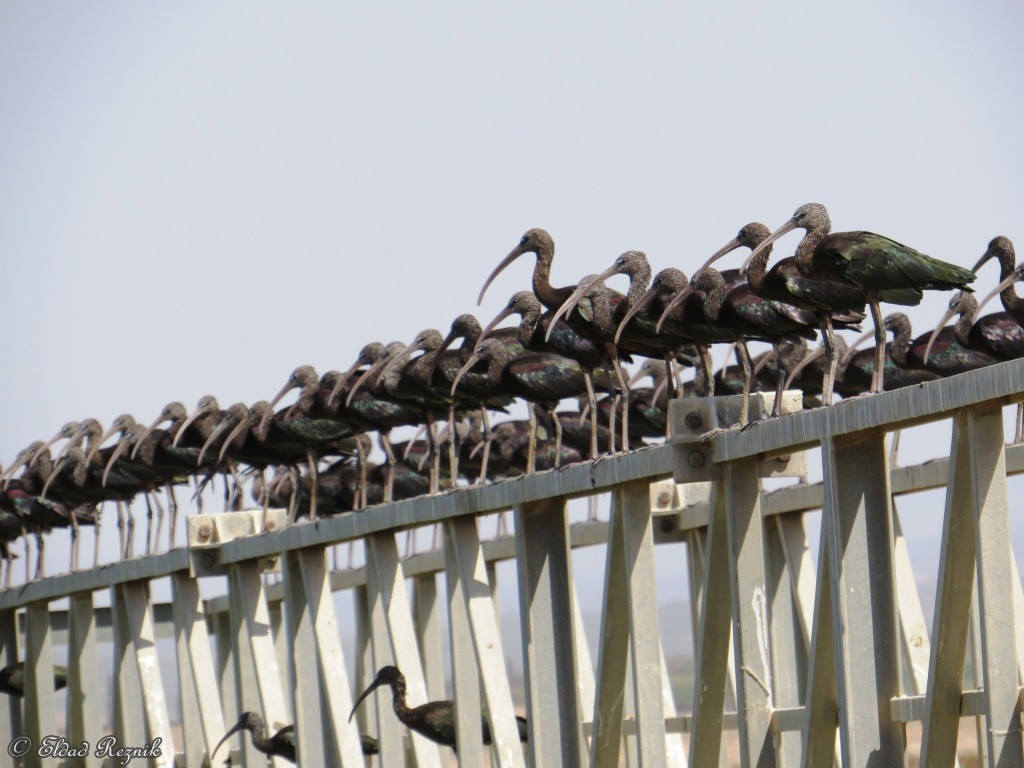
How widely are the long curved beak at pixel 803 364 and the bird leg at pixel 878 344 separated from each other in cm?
480

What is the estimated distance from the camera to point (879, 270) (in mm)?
13133

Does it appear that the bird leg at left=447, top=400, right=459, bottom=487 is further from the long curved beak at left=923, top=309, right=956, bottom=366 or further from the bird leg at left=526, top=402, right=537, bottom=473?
the long curved beak at left=923, top=309, right=956, bottom=366

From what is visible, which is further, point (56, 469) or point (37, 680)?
point (56, 469)

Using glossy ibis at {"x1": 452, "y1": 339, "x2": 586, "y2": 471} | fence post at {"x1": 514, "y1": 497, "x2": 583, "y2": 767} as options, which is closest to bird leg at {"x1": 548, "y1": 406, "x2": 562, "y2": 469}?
glossy ibis at {"x1": 452, "y1": 339, "x2": 586, "y2": 471}

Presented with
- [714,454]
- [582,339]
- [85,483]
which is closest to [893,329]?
[582,339]

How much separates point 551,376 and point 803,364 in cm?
269

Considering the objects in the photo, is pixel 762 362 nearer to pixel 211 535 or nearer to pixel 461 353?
pixel 461 353

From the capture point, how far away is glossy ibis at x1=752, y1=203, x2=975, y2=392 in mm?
13047

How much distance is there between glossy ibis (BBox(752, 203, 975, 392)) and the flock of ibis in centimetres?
2

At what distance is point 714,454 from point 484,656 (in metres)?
3.63

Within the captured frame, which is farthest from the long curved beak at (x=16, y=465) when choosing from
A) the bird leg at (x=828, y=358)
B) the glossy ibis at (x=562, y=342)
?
the bird leg at (x=828, y=358)

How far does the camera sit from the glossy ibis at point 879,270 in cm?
1305

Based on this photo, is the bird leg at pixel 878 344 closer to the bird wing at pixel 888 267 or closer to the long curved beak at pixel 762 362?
the bird wing at pixel 888 267

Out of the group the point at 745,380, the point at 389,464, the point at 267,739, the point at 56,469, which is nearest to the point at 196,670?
the point at 267,739
